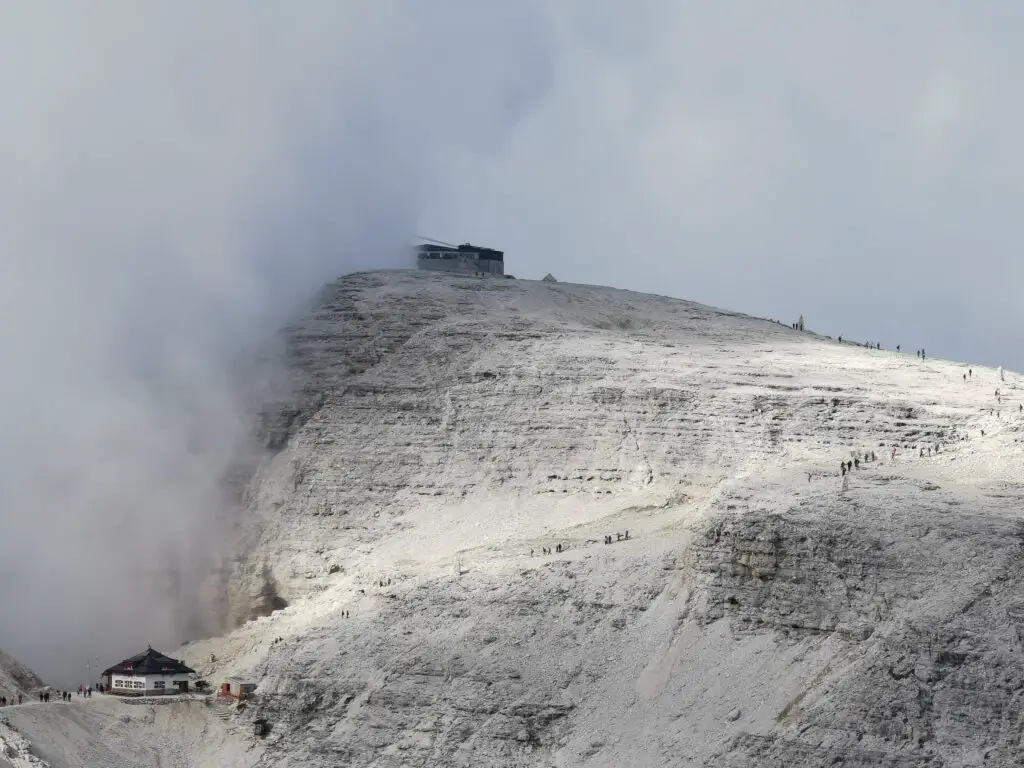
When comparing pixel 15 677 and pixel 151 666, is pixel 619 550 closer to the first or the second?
pixel 151 666

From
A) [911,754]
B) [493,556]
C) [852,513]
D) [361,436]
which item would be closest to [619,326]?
[361,436]

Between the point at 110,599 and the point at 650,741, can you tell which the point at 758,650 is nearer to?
the point at 650,741

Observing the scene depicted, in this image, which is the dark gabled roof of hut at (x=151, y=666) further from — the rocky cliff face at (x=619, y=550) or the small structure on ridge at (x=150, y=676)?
the rocky cliff face at (x=619, y=550)

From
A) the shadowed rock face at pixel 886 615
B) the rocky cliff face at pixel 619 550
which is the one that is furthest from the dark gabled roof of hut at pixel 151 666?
the shadowed rock face at pixel 886 615

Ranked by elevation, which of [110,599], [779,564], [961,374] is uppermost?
[961,374]

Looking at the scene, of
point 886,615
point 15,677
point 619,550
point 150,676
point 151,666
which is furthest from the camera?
point 15,677

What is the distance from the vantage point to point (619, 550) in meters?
83.8

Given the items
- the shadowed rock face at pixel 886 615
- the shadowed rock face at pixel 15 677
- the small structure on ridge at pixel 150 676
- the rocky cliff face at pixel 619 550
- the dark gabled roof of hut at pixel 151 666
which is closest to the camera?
the shadowed rock face at pixel 886 615

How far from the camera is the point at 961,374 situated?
9500 cm

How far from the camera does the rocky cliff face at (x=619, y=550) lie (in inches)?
2904

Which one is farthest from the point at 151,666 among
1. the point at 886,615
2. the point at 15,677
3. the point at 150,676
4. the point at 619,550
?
the point at 886,615

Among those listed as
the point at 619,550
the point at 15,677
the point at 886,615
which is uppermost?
the point at 619,550

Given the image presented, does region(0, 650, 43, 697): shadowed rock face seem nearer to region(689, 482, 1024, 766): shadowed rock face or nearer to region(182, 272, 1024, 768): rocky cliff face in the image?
region(182, 272, 1024, 768): rocky cliff face

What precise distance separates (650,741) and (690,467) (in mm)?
18301
